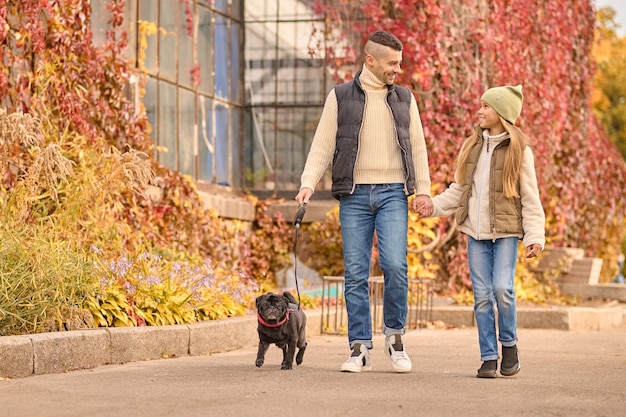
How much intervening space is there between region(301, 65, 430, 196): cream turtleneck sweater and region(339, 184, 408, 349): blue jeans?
9cm

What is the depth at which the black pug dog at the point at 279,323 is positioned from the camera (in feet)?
22.4

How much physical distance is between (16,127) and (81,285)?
210cm

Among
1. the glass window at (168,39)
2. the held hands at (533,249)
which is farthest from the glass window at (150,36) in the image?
the held hands at (533,249)

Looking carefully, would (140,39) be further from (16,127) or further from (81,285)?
(81,285)

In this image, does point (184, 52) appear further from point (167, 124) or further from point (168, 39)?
point (167, 124)

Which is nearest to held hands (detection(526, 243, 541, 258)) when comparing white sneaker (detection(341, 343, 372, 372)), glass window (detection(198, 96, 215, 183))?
white sneaker (detection(341, 343, 372, 372))

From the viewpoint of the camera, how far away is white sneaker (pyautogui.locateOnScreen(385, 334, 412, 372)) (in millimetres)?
6930

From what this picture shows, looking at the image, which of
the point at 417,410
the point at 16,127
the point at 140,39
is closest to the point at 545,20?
the point at 140,39

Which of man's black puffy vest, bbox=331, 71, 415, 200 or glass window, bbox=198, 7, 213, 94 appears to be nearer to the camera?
man's black puffy vest, bbox=331, 71, 415, 200

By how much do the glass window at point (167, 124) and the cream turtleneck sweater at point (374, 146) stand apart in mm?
5891

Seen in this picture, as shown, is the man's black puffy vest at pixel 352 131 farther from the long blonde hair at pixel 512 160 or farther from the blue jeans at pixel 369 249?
the long blonde hair at pixel 512 160

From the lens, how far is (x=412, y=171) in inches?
275

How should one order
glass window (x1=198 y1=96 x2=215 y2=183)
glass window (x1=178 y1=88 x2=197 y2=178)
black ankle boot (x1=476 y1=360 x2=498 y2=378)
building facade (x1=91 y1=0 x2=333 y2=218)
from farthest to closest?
glass window (x1=198 y1=96 x2=215 y2=183), building facade (x1=91 y1=0 x2=333 y2=218), glass window (x1=178 y1=88 x2=197 y2=178), black ankle boot (x1=476 y1=360 x2=498 y2=378)

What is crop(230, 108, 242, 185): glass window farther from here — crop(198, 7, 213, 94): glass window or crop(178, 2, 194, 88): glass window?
crop(178, 2, 194, 88): glass window
